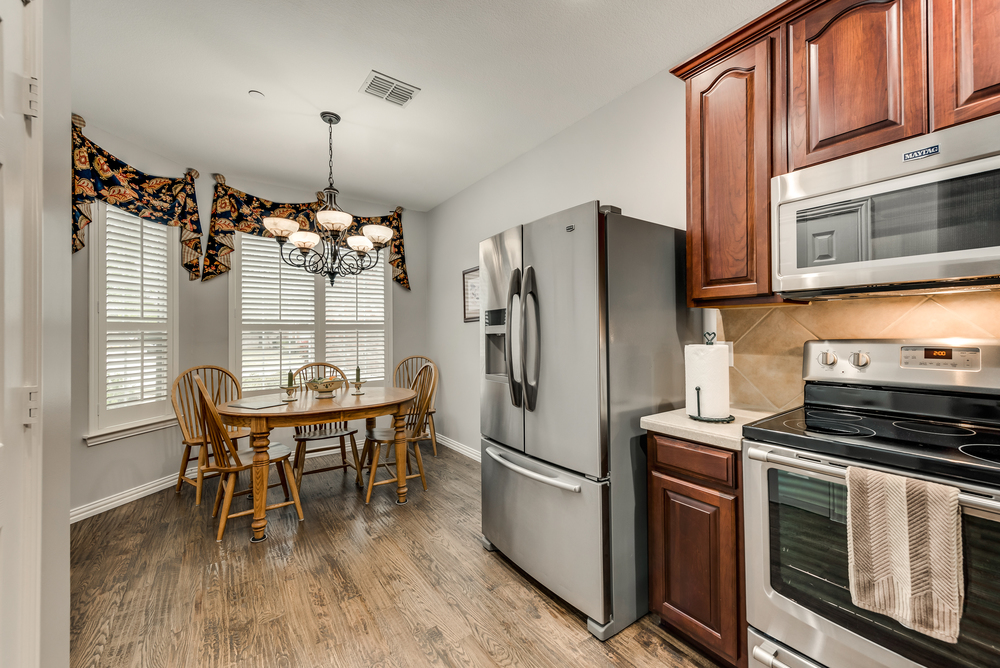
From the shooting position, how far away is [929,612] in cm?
106

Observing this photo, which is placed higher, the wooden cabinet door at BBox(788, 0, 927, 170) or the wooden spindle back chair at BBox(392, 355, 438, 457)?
the wooden cabinet door at BBox(788, 0, 927, 170)

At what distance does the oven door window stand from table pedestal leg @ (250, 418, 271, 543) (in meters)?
2.63

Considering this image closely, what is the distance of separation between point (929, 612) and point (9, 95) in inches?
104

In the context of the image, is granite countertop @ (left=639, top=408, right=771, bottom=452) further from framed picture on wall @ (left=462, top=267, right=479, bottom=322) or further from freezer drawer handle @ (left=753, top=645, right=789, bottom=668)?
framed picture on wall @ (left=462, top=267, right=479, bottom=322)

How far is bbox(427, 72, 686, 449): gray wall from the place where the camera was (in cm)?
239

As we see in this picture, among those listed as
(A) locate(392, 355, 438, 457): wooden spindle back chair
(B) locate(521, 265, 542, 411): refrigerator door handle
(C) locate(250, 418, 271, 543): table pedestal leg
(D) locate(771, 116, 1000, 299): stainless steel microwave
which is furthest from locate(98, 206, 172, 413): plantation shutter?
(D) locate(771, 116, 1000, 299): stainless steel microwave

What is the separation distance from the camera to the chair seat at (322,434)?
3354 millimetres

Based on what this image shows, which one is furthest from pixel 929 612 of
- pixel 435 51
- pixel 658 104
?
pixel 435 51

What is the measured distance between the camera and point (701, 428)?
1.63 metres

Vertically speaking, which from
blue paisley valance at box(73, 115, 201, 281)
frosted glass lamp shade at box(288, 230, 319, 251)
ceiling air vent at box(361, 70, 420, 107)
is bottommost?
frosted glass lamp shade at box(288, 230, 319, 251)

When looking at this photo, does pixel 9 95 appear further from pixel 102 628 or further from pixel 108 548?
pixel 108 548

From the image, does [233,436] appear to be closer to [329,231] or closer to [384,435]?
[384,435]

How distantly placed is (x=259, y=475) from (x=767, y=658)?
264 cm

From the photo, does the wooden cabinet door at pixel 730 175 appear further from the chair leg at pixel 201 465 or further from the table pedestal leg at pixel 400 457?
the chair leg at pixel 201 465
